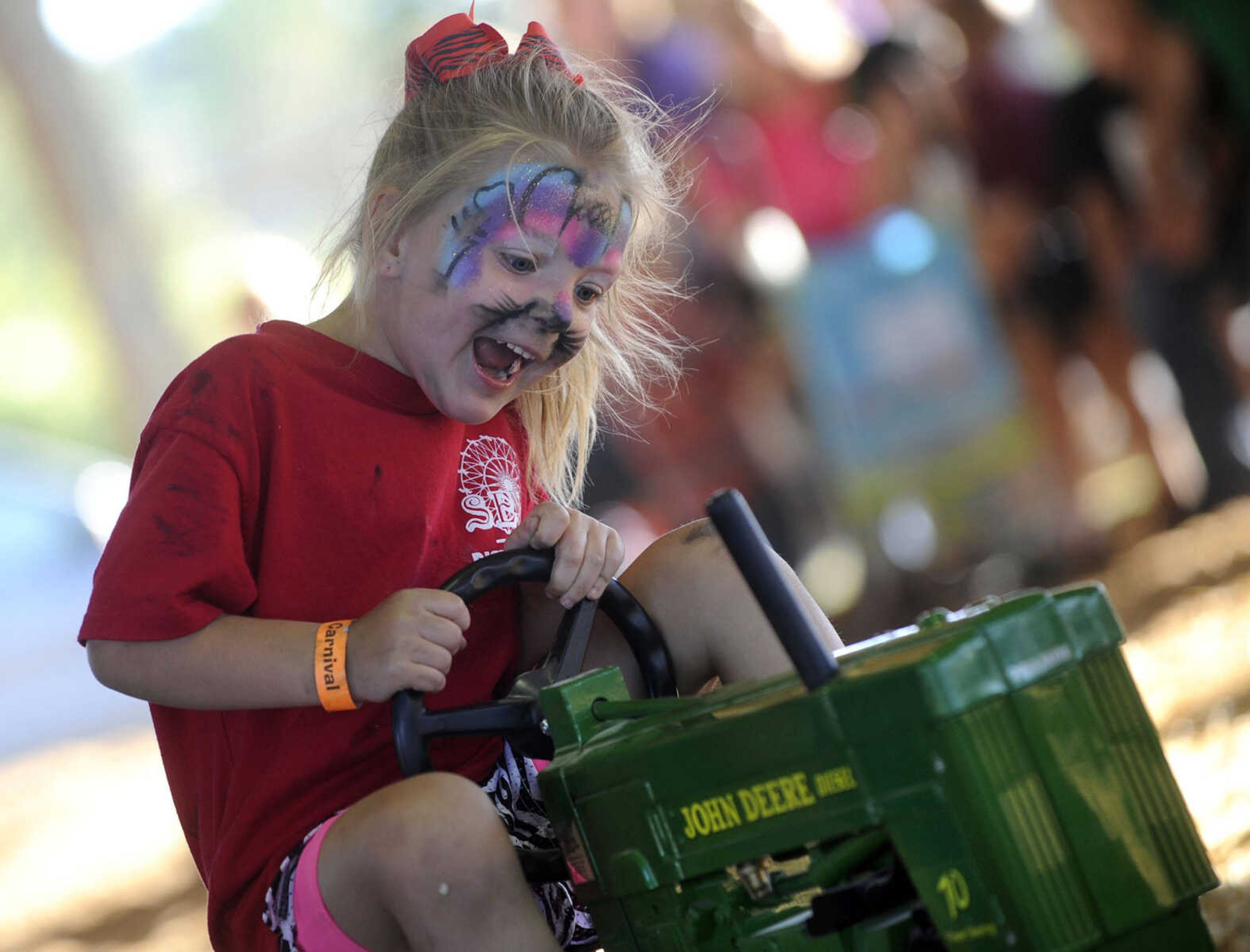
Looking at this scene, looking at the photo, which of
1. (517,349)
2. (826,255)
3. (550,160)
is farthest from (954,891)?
(826,255)

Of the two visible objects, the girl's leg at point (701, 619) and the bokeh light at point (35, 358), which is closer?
the girl's leg at point (701, 619)

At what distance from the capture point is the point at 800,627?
2.60 feet

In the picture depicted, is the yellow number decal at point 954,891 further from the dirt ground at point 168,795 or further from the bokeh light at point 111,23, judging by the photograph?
the bokeh light at point 111,23

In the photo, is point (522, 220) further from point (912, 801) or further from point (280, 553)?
point (912, 801)

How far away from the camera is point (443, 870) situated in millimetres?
919

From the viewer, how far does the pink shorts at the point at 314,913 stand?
0.99 meters

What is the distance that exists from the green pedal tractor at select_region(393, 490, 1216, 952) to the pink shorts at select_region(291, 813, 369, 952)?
0.21 m

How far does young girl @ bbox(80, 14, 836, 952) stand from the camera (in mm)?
1008

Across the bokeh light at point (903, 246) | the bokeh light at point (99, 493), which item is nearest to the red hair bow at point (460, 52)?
the bokeh light at point (903, 246)

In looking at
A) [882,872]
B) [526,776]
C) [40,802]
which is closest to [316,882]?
[526,776]

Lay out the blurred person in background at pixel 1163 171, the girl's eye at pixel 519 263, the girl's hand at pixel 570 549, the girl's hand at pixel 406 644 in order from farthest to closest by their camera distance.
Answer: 1. the blurred person in background at pixel 1163 171
2. the girl's eye at pixel 519 263
3. the girl's hand at pixel 570 549
4. the girl's hand at pixel 406 644

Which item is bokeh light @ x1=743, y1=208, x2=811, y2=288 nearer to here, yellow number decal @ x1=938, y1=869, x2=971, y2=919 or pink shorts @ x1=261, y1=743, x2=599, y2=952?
pink shorts @ x1=261, y1=743, x2=599, y2=952

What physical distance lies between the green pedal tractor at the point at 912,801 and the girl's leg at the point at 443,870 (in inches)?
2.6

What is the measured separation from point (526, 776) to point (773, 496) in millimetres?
2661
